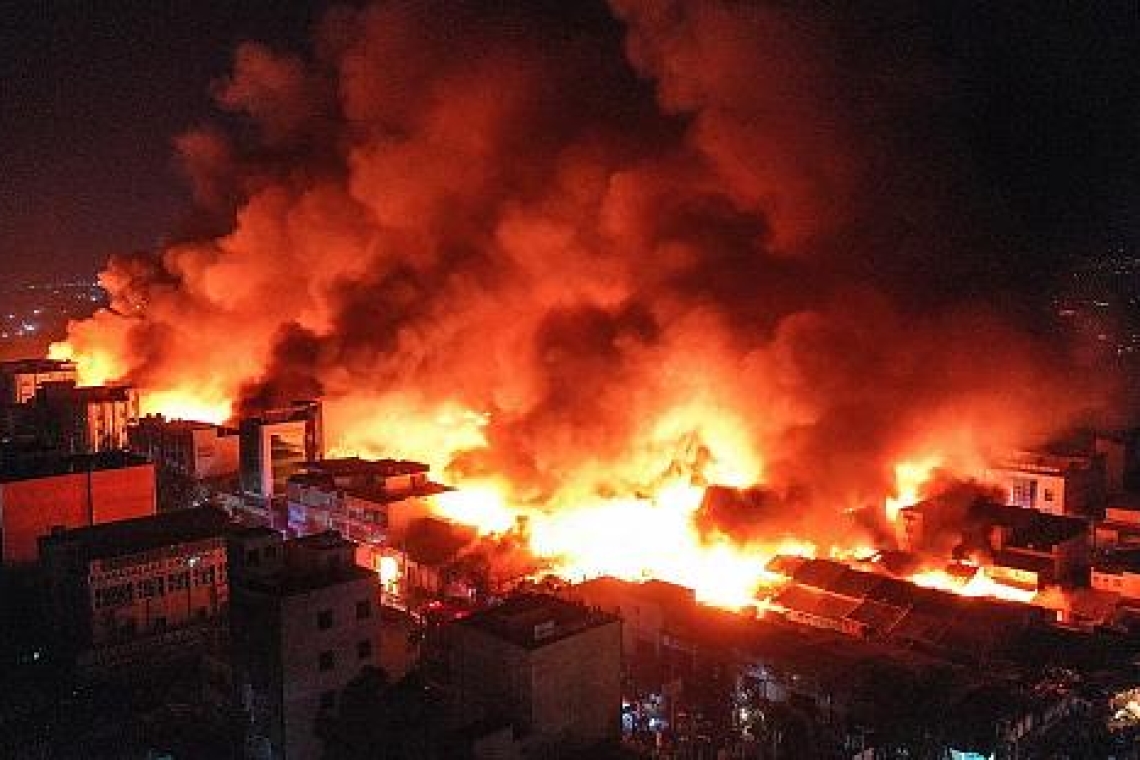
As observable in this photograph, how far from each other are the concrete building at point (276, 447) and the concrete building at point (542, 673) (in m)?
11.7

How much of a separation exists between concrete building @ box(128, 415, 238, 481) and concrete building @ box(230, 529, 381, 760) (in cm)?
1290

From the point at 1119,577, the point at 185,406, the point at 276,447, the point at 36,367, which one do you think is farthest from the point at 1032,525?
the point at 36,367

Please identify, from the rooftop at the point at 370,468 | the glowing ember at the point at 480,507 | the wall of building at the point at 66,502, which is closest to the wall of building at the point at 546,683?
the glowing ember at the point at 480,507

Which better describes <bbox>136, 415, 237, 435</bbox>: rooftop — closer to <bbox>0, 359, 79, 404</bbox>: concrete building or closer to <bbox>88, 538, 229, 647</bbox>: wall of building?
<bbox>0, 359, 79, 404</bbox>: concrete building

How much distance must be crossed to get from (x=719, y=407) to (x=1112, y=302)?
95.3ft

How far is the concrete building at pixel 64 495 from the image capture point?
760 inches

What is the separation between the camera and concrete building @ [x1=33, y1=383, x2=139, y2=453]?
93.8ft

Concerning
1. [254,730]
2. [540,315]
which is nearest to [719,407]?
[540,315]

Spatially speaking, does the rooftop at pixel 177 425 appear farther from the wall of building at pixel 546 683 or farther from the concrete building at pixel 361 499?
the wall of building at pixel 546 683

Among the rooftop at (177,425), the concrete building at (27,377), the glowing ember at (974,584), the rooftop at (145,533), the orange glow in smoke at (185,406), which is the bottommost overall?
the glowing ember at (974,584)

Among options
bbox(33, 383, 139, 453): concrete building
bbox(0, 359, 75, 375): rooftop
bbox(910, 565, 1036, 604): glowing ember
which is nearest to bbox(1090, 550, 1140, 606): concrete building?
bbox(910, 565, 1036, 604): glowing ember

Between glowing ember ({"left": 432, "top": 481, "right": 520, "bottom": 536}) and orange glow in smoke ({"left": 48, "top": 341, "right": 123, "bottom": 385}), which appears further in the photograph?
orange glow in smoke ({"left": 48, "top": 341, "right": 123, "bottom": 385})

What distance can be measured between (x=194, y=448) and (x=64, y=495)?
5.68 m

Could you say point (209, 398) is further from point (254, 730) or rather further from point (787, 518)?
point (254, 730)
